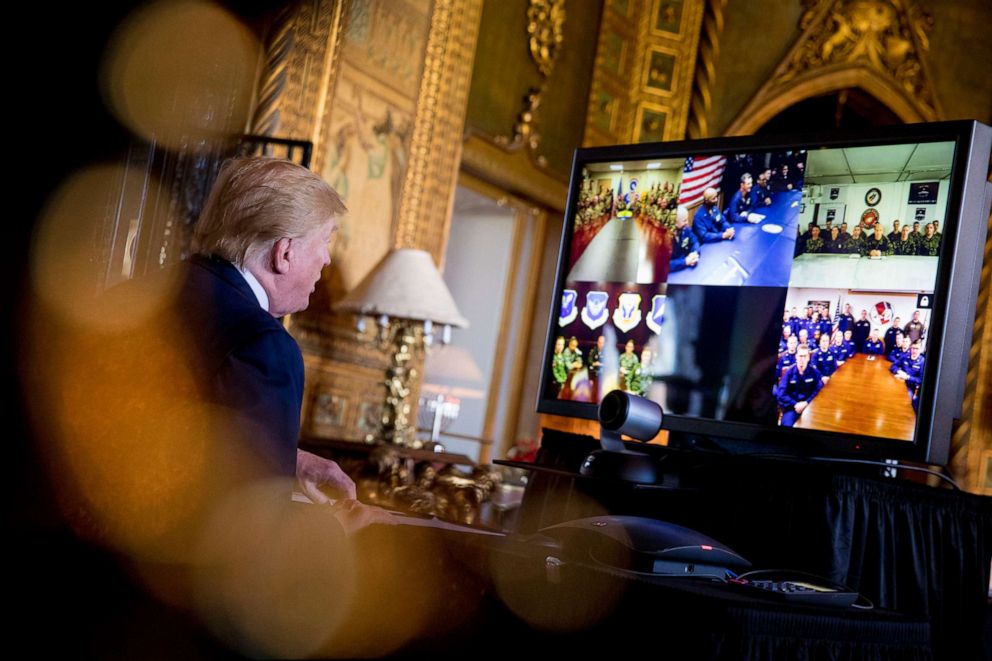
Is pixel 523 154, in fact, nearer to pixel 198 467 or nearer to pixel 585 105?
pixel 585 105

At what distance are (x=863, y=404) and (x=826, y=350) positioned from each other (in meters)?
0.11

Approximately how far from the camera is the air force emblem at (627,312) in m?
1.95

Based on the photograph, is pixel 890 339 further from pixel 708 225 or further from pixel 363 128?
pixel 363 128

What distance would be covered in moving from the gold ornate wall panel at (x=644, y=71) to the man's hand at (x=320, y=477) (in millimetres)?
5515

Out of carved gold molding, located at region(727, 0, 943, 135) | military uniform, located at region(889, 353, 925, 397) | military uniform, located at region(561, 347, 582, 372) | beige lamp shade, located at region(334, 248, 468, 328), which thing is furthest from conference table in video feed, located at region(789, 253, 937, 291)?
carved gold molding, located at region(727, 0, 943, 135)

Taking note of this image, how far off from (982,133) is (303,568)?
126cm

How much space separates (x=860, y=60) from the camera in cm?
768

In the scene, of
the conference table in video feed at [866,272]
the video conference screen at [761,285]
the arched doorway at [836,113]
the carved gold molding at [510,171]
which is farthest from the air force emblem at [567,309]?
the arched doorway at [836,113]

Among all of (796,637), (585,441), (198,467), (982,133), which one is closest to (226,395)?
(198,467)

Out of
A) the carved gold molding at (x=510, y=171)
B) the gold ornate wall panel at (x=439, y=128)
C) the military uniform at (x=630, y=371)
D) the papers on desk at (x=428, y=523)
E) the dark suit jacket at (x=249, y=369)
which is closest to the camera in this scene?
the dark suit jacket at (x=249, y=369)

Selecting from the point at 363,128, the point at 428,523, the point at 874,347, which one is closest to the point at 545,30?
the point at 363,128

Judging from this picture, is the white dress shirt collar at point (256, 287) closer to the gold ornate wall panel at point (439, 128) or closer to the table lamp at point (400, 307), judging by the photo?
the table lamp at point (400, 307)

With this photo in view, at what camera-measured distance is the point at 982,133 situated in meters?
1.65

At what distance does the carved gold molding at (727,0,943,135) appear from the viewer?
768 centimetres
